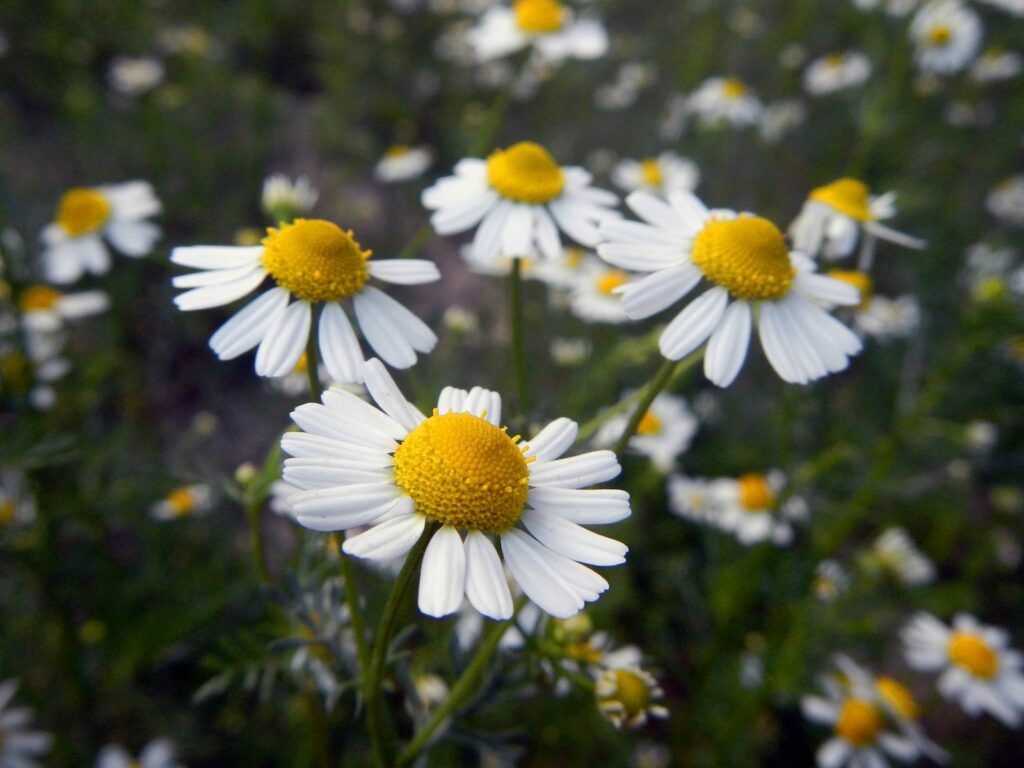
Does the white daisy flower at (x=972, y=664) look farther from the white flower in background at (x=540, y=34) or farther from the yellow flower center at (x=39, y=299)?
the yellow flower center at (x=39, y=299)

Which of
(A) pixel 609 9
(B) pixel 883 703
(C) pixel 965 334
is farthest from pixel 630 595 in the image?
(A) pixel 609 9

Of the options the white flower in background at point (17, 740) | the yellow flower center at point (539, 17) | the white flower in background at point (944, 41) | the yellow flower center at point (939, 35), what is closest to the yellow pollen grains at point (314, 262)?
the white flower in background at point (17, 740)

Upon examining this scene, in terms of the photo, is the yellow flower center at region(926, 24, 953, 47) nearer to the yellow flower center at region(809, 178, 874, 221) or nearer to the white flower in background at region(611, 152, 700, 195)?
the white flower in background at region(611, 152, 700, 195)

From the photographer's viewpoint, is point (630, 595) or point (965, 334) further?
point (630, 595)

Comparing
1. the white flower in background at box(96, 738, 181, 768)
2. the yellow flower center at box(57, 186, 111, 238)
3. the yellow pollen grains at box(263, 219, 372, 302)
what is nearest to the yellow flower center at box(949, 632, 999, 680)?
the yellow pollen grains at box(263, 219, 372, 302)

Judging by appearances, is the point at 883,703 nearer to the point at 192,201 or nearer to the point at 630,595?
the point at 630,595

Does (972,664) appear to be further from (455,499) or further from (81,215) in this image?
(81,215)
